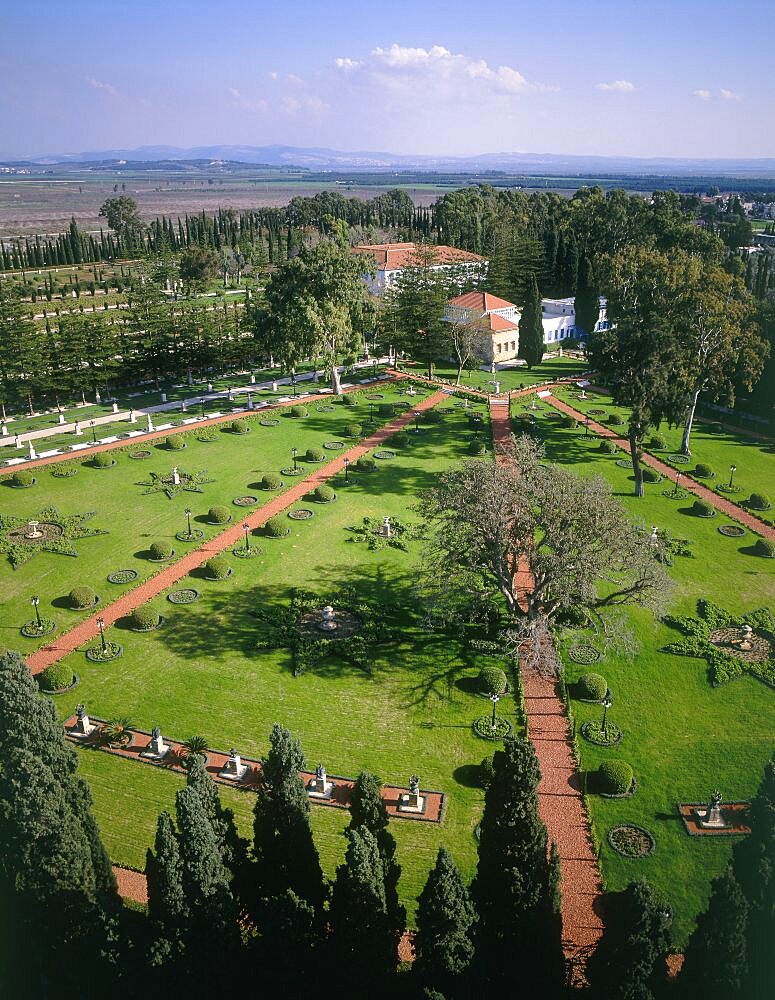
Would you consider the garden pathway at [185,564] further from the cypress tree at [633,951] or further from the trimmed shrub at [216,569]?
the cypress tree at [633,951]

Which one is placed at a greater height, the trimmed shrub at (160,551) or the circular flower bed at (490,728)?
the trimmed shrub at (160,551)

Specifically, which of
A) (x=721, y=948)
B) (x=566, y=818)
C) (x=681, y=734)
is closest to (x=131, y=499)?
(x=566, y=818)

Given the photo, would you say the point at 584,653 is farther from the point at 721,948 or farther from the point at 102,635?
the point at 102,635

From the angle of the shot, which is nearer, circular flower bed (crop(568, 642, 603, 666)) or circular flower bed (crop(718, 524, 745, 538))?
circular flower bed (crop(568, 642, 603, 666))

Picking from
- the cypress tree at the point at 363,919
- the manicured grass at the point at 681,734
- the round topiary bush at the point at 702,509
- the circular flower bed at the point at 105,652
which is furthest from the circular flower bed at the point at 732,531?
the circular flower bed at the point at 105,652

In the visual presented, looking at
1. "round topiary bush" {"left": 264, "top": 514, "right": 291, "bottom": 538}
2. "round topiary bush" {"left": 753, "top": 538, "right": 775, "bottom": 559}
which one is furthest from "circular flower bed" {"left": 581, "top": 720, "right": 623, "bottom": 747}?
"round topiary bush" {"left": 264, "top": 514, "right": 291, "bottom": 538}

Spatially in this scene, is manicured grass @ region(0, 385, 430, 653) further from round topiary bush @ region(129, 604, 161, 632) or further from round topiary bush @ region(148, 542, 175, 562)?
round topiary bush @ region(129, 604, 161, 632)
